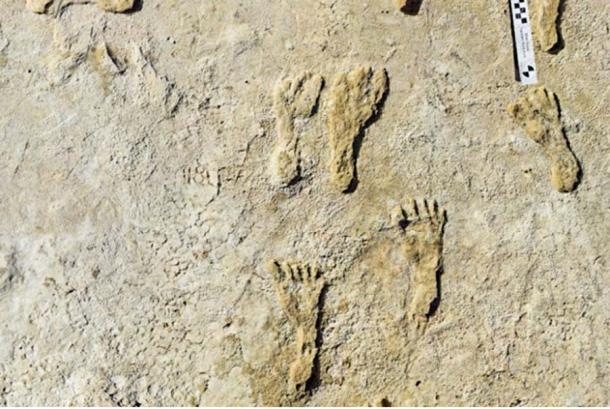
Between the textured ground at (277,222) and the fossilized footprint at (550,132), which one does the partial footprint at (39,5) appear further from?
the fossilized footprint at (550,132)

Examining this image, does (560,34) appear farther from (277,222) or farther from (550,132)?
(277,222)

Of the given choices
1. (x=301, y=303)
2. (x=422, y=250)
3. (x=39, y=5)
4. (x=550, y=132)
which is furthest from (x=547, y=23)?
(x=39, y=5)

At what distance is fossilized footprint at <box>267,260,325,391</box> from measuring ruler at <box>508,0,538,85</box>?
80 centimetres

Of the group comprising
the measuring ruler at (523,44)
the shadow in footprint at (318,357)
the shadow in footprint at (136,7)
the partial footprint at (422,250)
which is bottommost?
the shadow in footprint at (318,357)

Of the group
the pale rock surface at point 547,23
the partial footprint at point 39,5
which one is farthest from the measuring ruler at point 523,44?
the partial footprint at point 39,5

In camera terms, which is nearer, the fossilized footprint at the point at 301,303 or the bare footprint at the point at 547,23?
the fossilized footprint at the point at 301,303

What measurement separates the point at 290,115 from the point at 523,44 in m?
→ 0.69

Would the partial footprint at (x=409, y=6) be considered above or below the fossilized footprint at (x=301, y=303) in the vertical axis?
above

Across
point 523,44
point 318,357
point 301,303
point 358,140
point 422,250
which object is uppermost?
point 523,44

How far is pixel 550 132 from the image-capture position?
2445mm

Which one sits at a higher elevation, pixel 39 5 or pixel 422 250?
pixel 39 5

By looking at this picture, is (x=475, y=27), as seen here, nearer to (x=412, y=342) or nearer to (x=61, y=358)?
(x=412, y=342)

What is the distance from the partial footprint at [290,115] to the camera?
2.41 m

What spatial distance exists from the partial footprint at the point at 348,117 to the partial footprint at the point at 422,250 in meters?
0.18
